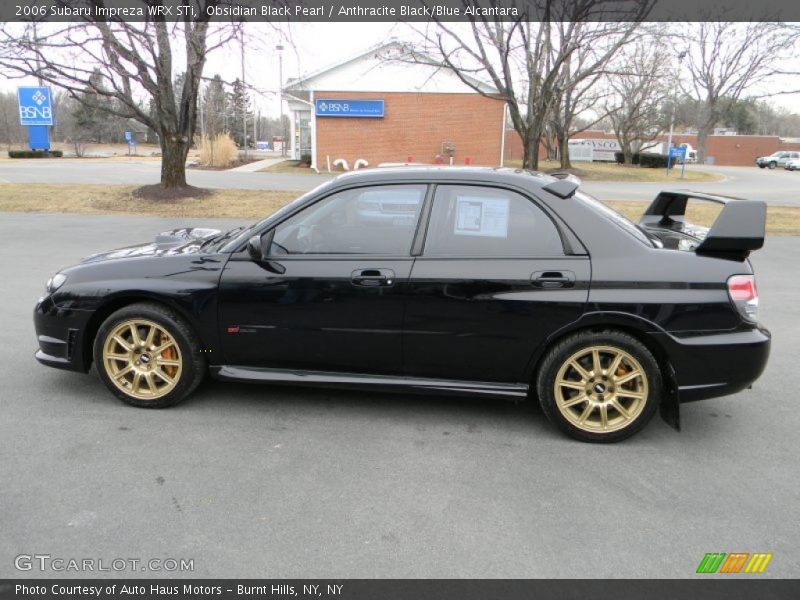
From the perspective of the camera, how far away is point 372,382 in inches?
153

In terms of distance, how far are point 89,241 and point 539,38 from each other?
13864mm

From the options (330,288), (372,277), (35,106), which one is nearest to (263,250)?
(330,288)

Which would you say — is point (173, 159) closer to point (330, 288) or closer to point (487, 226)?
point (330, 288)

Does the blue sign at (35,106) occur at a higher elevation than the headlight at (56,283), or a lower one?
higher

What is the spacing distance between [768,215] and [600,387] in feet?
47.6

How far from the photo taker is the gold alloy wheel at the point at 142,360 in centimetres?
402

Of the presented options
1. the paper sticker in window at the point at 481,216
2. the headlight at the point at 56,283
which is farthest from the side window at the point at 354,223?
the headlight at the point at 56,283

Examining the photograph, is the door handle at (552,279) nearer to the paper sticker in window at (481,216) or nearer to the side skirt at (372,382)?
the paper sticker in window at (481,216)

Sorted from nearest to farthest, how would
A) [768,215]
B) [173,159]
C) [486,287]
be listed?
1. [486,287]
2. [768,215]
3. [173,159]

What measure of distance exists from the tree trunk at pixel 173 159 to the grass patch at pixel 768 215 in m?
11.7
